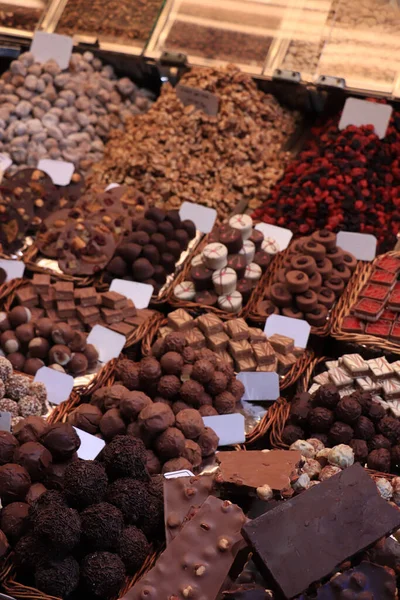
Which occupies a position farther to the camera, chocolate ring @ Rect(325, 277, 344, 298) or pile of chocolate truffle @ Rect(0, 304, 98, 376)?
chocolate ring @ Rect(325, 277, 344, 298)

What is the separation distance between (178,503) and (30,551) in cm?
46

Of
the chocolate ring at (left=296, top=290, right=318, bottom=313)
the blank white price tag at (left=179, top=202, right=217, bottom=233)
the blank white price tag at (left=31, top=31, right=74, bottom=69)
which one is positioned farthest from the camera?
the blank white price tag at (left=31, top=31, right=74, bottom=69)

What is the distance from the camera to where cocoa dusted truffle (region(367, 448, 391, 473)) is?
9.13 feet

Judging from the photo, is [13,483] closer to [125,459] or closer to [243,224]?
[125,459]

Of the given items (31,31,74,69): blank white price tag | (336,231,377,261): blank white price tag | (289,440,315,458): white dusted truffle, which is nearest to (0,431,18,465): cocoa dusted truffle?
(289,440,315,458): white dusted truffle

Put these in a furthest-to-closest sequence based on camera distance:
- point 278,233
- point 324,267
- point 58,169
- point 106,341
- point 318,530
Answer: point 58,169 → point 278,233 → point 324,267 → point 106,341 → point 318,530

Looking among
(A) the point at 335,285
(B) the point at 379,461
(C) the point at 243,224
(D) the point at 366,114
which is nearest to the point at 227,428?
(B) the point at 379,461

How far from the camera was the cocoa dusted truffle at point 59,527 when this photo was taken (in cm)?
214

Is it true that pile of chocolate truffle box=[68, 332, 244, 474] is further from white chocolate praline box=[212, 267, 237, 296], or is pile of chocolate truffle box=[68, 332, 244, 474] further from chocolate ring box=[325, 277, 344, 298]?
chocolate ring box=[325, 277, 344, 298]

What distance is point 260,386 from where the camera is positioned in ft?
10.4

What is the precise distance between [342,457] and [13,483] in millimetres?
1078

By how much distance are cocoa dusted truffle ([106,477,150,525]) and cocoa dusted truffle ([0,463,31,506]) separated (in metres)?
0.29

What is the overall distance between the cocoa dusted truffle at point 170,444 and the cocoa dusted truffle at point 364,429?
0.68m

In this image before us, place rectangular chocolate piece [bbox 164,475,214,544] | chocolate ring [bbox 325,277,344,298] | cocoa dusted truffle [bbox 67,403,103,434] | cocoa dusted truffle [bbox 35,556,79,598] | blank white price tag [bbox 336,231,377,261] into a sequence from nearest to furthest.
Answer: cocoa dusted truffle [bbox 35,556,79,598]
rectangular chocolate piece [bbox 164,475,214,544]
cocoa dusted truffle [bbox 67,403,103,434]
chocolate ring [bbox 325,277,344,298]
blank white price tag [bbox 336,231,377,261]
